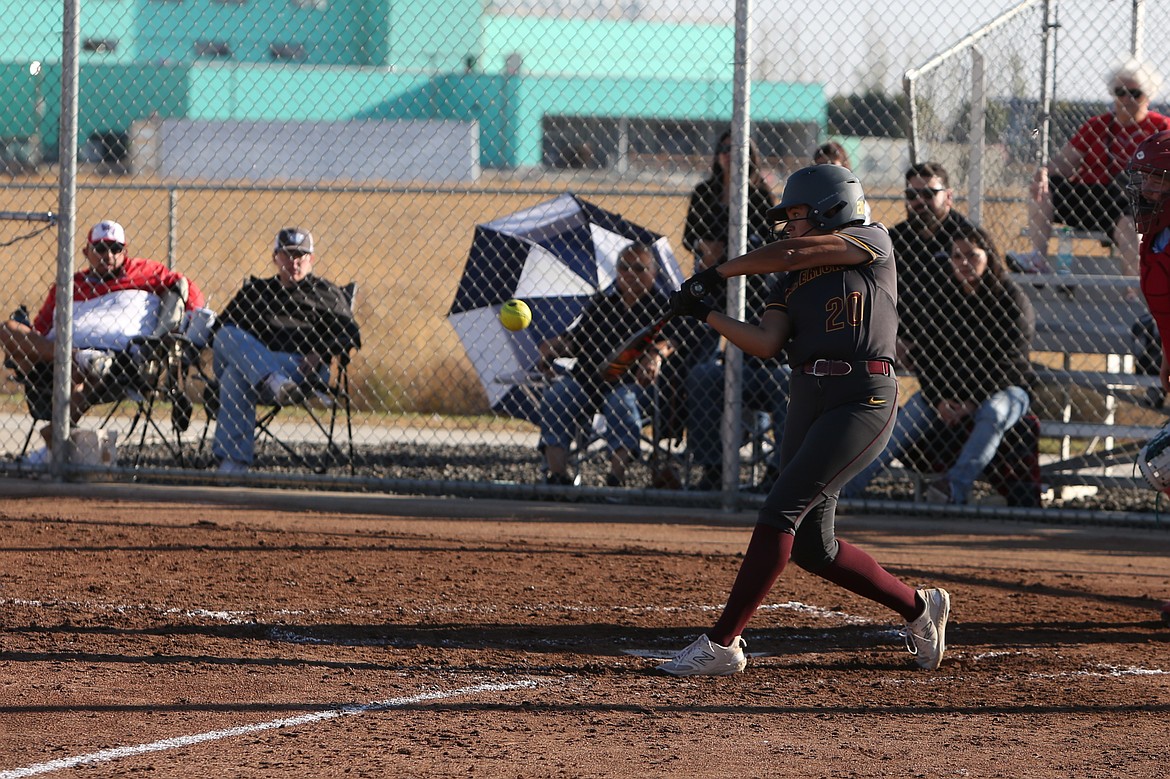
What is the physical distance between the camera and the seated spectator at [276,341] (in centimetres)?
952

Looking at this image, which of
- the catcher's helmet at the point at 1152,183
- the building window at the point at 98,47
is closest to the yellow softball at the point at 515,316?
the catcher's helmet at the point at 1152,183

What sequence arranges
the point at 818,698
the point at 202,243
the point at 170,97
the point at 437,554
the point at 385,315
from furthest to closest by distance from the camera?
1. the point at 170,97
2. the point at 202,243
3. the point at 385,315
4. the point at 437,554
5. the point at 818,698

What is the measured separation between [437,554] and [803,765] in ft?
11.9

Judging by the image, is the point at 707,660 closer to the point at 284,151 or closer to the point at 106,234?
the point at 106,234

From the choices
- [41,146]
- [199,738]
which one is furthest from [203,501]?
[41,146]

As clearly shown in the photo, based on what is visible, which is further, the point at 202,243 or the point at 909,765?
the point at 202,243

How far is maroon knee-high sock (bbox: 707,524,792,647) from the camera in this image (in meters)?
4.95

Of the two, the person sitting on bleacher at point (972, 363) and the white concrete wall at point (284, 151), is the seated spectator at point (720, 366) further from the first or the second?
the white concrete wall at point (284, 151)

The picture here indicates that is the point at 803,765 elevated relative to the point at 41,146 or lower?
lower

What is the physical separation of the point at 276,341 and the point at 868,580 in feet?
19.2

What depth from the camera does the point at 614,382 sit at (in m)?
9.25

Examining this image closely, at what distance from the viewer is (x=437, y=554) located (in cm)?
735

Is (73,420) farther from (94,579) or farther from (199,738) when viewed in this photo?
(199,738)

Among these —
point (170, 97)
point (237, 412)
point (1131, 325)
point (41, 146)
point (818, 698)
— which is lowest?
point (818, 698)
